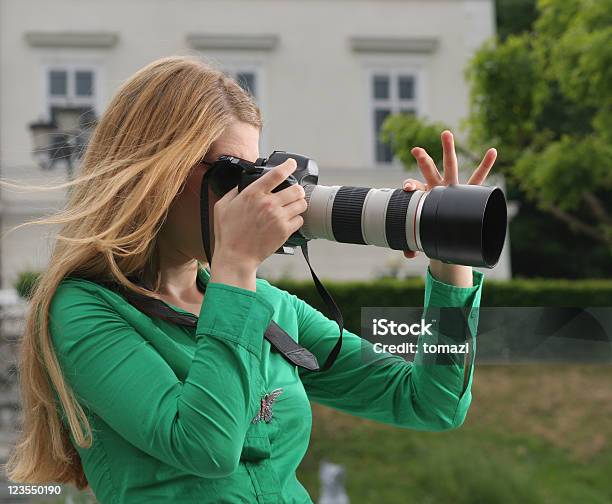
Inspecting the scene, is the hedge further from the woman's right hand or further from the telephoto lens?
the woman's right hand

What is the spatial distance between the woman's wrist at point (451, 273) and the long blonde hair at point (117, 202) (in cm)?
35

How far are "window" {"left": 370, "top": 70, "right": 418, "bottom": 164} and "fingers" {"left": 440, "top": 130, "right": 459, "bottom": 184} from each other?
10.8 meters

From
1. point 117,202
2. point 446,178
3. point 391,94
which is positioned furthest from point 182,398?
point 391,94

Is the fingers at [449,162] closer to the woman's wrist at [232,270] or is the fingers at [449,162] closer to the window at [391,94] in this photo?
the woman's wrist at [232,270]

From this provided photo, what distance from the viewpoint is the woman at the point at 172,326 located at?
1.10 meters

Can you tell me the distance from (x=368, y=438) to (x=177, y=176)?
561cm

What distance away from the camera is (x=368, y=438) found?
6.58 meters

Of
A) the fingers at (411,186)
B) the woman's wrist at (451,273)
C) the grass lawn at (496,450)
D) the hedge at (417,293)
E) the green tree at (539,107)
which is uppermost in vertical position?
the green tree at (539,107)

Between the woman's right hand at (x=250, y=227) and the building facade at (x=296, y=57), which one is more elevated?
the building facade at (x=296, y=57)

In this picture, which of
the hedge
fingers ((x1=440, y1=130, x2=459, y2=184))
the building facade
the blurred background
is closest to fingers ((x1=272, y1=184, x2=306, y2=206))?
fingers ((x1=440, y1=130, x2=459, y2=184))

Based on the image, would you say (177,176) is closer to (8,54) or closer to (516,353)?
(516,353)

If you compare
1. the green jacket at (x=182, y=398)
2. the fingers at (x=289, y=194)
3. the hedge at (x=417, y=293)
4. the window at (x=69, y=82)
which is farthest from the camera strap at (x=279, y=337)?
the window at (x=69, y=82)

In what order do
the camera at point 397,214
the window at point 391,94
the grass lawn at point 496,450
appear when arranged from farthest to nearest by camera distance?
the window at point 391,94 < the grass lawn at point 496,450 < the camera at point 397,214

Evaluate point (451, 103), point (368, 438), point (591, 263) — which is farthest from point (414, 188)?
point (591, 263)
